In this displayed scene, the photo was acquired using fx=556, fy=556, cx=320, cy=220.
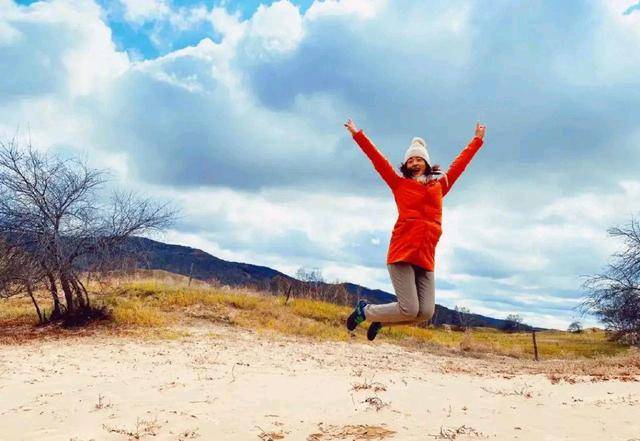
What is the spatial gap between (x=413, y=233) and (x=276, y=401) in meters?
3.70

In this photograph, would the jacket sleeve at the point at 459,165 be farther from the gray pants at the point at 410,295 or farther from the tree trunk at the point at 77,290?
the tree trunk at the point at 77,290

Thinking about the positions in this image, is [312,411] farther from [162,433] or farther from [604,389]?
[604,389]

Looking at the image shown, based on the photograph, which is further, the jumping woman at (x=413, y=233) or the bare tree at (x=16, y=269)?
the bare tree at (x=16, y=269)

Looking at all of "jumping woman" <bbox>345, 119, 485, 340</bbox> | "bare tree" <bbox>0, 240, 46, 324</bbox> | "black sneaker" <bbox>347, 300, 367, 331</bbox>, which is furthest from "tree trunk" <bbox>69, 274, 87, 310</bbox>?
"jumping woman" <bbox>345, 119, 485, 340</bbox>

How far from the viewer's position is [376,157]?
512cm

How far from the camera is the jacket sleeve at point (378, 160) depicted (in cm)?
501

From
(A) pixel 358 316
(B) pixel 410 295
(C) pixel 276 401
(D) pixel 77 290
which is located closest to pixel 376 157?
(B) pixel 410 295

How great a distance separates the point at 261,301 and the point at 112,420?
50.6ft

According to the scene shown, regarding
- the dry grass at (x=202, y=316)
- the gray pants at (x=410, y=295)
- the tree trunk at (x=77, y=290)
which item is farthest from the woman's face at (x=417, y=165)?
the tree trunk at (x=77, y=290)

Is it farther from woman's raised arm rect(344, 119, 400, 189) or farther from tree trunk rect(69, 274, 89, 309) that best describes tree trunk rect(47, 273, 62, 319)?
woman's raised arm rect(344, 119, 400, 189)

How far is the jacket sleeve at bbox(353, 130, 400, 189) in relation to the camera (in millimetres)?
5012

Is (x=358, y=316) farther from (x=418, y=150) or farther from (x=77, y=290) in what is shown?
(x=77, y=290)

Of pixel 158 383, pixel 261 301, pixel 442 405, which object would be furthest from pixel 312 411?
pixel 261 301

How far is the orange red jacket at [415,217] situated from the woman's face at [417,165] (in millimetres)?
180
